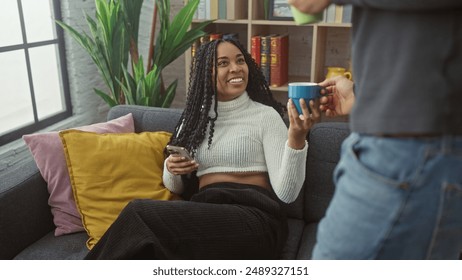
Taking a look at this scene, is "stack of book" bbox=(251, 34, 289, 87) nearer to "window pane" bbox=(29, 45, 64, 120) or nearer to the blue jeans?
"window pane" bbox=(29, 45, 64, 120)

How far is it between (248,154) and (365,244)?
2.81 feet

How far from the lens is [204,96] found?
1.56 m

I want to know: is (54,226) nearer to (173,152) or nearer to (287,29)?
(173,152)

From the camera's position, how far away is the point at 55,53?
8.54 feet

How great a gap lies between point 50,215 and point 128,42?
946mm

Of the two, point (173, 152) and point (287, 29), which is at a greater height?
point (287, 29)

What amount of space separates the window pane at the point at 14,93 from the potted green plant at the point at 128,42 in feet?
1.38

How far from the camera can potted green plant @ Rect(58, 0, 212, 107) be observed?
212 cm

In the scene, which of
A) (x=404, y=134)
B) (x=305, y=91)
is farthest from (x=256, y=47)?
(x=404, y=134)

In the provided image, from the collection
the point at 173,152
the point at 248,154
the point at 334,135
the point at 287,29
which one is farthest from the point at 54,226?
the point at 287,29

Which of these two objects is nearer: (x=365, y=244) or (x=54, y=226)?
(x=365, y=244)

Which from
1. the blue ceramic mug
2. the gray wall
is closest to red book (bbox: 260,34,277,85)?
the gray wall

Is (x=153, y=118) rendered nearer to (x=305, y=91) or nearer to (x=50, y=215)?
(x=50, y=215)
